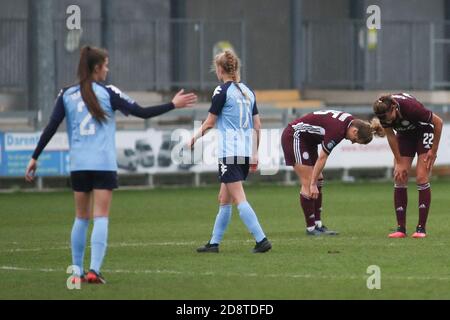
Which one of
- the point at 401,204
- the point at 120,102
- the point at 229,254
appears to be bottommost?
the point at 229,254

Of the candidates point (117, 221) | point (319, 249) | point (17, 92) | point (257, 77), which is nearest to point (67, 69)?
point (17, 92)

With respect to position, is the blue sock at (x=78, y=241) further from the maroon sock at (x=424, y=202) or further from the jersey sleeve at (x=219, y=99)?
the maroon sock at (x=424, y=202)

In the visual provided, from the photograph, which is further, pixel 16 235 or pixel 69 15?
pixel 69 15

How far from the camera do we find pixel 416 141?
51.2 ft

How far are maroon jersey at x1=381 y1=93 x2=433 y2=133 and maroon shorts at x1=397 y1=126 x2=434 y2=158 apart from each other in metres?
0.10

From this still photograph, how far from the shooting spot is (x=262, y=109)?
27812 mm

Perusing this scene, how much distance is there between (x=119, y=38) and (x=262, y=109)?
21.8ft

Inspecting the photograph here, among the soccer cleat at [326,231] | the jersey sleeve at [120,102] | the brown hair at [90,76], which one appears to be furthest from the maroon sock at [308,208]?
the brown hair at [90,76]

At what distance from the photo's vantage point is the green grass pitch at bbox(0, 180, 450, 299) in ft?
36.7

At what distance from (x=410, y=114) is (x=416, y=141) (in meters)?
0.56

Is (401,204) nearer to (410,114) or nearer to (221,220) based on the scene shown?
(410,114)

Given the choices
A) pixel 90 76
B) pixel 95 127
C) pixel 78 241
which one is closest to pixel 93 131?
pixel 95 127
